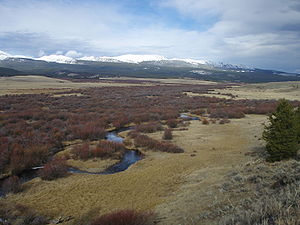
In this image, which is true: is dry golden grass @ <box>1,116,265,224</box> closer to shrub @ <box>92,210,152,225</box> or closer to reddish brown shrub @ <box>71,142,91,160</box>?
shrub @ <box>92,210,152,225</box>

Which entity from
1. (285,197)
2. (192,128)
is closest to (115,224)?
(285,197)

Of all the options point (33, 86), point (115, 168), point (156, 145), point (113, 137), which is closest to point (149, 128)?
point (113, 137)

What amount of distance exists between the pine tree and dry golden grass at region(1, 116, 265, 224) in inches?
94.2

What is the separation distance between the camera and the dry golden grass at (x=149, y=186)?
35.3ft

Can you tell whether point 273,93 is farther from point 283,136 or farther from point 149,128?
point 283,136

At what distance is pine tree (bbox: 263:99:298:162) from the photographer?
543 inches

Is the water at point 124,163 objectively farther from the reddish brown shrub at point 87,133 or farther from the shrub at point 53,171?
the reddish brown shrub at point 87,133

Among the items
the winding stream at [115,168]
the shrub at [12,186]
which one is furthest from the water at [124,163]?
the shrub at [12,186]

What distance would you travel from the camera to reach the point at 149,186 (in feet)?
43.2

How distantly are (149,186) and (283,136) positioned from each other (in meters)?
8.48

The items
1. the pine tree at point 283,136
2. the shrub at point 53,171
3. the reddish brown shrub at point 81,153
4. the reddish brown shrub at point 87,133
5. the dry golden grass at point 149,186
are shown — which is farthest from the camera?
the reddish brown shrub at point 87,133

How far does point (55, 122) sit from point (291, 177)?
26186mm

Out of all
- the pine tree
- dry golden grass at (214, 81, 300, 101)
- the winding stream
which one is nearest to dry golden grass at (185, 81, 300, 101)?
dry golden grass at (214, 81, 300, 101)

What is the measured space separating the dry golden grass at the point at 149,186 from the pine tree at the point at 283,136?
2392 mm
